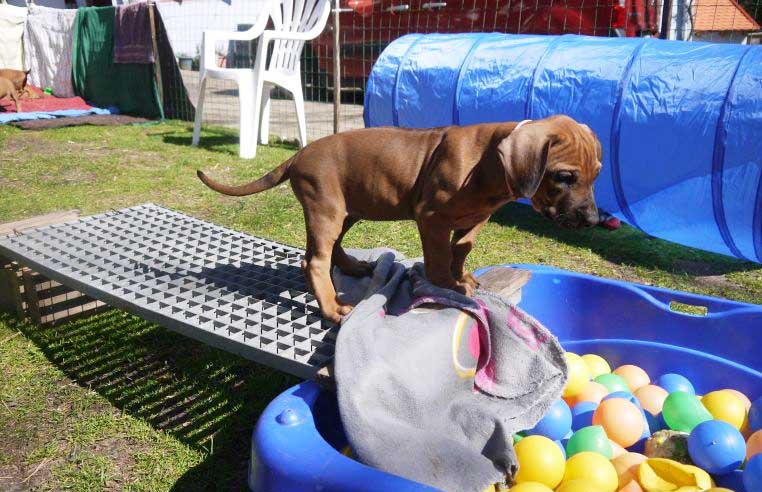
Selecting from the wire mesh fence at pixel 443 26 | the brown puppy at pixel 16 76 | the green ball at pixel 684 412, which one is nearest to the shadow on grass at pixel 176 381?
the green ball at pixel 684 412

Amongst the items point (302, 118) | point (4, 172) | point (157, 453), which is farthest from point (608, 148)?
point (4, 172)

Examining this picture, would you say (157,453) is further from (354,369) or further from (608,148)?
(608,148)

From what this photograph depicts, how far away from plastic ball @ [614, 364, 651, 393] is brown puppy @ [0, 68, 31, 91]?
35.9ft

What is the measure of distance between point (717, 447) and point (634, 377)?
0.72m

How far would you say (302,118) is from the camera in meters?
7.84

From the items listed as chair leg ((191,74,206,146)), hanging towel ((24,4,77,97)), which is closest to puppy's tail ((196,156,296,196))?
chair leg ((191,74,206,146))

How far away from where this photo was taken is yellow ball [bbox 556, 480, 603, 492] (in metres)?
2.06

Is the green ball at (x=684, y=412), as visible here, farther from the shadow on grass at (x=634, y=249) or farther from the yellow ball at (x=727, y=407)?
the shadow on grass at (x=634, y=249)

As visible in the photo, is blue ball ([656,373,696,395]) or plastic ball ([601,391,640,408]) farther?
blue ball ([656,373,696,395])

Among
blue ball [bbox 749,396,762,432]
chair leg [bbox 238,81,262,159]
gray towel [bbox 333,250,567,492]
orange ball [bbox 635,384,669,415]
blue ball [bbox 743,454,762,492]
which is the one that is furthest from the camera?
chair leg [bbox 238,81,262,159]

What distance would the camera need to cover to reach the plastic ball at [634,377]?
9.66ft

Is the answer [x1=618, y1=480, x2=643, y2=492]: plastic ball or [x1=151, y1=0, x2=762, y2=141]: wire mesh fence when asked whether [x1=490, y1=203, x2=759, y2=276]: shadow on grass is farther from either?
[x1=151, y1=0, x2=762, y2=141]: wire mesh fence

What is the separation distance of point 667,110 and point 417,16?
23.6 feet

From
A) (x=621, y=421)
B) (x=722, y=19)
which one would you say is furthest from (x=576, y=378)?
(x=722, y=19)
